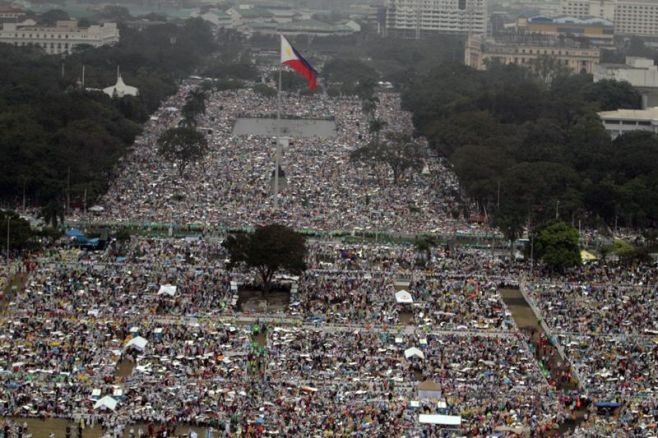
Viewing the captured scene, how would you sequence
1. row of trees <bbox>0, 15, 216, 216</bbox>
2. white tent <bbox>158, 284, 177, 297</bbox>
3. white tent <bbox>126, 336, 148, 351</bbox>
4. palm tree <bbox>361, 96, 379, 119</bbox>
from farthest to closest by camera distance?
Answer: palm tree <bbox>361, 96, 379, 119</bbox> → row of trees <bbox>0, 15, 216, 216</bbox> → white tent <bbox>158, 284, 177, 297</bbox> → white tent <bbox>126, 336, 148, 351</bbox>

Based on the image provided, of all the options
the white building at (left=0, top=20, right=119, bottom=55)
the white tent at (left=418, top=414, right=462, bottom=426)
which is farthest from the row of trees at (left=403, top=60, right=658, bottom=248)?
the white building at (left=0, top=20, right=119, bottom=55)

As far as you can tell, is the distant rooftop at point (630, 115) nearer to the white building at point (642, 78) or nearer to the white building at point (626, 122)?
the white building at point (626, 122)

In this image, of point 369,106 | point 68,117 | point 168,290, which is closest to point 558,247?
point 168,290

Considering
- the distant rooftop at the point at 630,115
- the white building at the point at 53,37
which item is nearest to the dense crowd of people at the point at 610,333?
the distant rooftop at the point at 630,115

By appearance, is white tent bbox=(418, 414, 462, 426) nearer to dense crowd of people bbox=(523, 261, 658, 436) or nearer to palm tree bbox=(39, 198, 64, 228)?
dense crowd of people bbox=(523, 261, 658, 436)

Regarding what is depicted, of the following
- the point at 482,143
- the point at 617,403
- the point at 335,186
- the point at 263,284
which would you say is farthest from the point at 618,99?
the point at 617,403

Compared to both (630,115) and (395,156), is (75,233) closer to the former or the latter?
(395,156)
